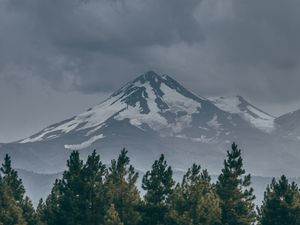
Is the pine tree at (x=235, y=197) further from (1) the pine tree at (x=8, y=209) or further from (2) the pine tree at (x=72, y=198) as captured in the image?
(1) the pine tree at (x=8, y=209)

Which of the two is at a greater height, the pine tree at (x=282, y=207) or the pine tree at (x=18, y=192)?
the pine tree at (x=18, y=192)

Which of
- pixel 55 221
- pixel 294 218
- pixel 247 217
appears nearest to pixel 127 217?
pixel 55 221

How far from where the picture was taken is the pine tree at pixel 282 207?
7862cm

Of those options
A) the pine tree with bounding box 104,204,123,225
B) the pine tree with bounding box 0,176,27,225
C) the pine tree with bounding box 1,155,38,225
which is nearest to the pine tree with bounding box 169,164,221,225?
the pine tree with bounding box 104,204,123,225

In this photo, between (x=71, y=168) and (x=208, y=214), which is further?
(x=71, y=168)

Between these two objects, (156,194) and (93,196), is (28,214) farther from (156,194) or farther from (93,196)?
(156,194)

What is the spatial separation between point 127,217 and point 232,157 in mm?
13815

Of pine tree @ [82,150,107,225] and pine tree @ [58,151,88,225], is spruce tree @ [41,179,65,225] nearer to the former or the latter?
pine tree @ [58,151,88,225]

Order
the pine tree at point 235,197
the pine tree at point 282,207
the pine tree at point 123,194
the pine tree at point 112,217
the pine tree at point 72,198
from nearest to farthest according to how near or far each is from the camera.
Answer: the pine tree at point 112,217, the pine tree at point 72,198, the pine tree at point 235,197, the pine tree at point 282,207, the pine tree at point 123,194

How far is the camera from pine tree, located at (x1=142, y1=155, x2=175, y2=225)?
80.2 m

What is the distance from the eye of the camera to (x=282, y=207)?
7869 cm

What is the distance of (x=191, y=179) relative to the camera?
78.6 meters

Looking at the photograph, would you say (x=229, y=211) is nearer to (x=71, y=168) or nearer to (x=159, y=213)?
(x=159, y=213)

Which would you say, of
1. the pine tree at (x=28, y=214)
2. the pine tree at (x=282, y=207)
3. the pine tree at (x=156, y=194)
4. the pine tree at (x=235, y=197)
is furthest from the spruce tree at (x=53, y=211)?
the pine tree at (x=282, y=207)
